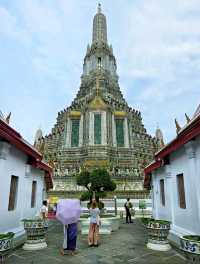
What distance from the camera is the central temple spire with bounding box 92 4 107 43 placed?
2557 inches

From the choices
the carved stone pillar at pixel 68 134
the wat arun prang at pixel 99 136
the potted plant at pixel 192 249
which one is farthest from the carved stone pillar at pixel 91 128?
the potted plant at pixel 192 249

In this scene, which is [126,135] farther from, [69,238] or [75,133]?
[69,238]

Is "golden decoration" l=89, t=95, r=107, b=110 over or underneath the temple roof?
over

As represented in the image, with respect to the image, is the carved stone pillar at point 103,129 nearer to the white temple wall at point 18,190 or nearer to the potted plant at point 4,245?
the white temple wall at point 18,190

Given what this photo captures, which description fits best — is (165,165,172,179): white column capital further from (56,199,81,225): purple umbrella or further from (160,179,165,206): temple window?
(56,199,81,225): purple umbrella

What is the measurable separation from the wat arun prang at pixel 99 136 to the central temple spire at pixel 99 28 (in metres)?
4.53

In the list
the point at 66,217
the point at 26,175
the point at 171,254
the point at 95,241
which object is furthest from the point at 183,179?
the point at 26,175

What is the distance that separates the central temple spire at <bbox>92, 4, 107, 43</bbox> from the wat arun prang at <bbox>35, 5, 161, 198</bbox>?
14.9 ft

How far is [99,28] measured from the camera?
66438 mm

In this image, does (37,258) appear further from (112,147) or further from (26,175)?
(112,147)

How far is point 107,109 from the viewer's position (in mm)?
49000

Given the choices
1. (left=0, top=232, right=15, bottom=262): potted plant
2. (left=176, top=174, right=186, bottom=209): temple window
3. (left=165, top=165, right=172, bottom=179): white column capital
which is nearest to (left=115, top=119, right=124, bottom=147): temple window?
(left=165, top=165, right=172, bottom=179): white column capital

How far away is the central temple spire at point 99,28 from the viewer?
6494 centimetres

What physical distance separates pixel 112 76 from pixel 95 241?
185 feet
